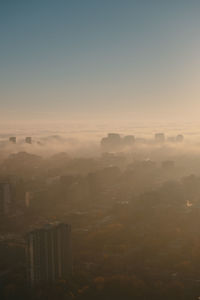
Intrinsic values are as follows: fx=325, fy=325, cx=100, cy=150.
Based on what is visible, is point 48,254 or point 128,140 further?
point 128,140

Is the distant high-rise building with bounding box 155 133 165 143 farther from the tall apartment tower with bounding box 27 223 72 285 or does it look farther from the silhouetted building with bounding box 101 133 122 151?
the tall apartment tower with bounding box 27 223 72 285

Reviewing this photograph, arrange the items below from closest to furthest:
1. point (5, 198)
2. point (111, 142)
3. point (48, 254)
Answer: point (48, 254), point (5, 198), point (111, 142)

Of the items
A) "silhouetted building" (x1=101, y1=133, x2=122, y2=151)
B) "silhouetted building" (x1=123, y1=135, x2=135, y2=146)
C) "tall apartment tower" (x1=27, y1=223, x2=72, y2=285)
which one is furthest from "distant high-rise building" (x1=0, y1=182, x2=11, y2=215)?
"silhouetted building" (x1=123, y1=135, x2=135, y2=146)

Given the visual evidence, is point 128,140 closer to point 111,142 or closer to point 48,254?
point 111,142

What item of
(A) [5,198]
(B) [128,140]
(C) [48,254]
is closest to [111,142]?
(B) [128,140]

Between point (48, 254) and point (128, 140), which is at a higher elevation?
point (128, 140)
